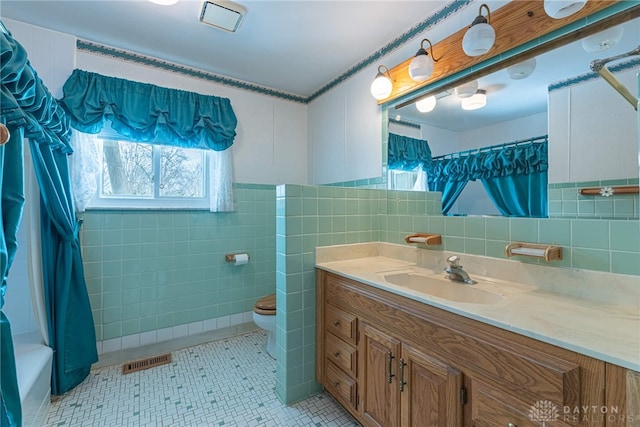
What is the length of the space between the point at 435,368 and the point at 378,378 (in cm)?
35

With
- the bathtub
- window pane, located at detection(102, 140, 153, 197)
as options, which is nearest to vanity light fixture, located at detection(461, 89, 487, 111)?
window pane, located at detection(102, 140, 153, 197)

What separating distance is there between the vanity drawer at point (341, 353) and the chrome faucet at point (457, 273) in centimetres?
62

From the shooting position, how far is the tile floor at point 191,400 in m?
1.46

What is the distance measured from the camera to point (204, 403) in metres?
1.58

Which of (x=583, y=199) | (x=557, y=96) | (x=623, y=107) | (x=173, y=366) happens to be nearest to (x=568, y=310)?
(x=583, y=199)

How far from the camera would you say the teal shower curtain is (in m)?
1.12

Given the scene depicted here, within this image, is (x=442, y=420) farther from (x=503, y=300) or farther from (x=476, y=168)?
(x=476, y=168)

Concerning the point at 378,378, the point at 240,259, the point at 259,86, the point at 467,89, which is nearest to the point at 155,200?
the point at 240,259

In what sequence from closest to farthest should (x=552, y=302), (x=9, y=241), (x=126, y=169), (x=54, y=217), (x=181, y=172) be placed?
(x=552, y=302)
(x=9, y=241)
(x=54, y=217)
(x=126, y=169)
(x=181, y=172)

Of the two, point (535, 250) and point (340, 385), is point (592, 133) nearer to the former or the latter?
point (535, 250)

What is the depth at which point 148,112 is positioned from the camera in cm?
204

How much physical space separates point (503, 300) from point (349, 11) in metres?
1.76

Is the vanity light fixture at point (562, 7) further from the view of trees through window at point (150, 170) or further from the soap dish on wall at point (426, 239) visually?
the view of trees through window at point (150, 170)

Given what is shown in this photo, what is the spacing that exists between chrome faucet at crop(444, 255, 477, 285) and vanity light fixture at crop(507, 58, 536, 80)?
0.93 m
